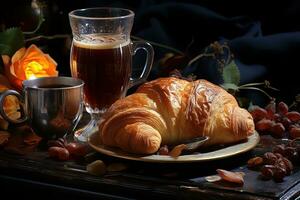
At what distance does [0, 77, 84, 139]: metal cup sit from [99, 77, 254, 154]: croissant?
85mm

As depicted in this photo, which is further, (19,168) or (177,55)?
(177,55)

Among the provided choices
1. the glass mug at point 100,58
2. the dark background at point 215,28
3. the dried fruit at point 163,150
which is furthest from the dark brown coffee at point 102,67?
the dark background at point 215,28

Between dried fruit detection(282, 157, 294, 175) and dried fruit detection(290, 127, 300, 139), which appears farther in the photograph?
dried fruit detection(290, 127, 300, 139)

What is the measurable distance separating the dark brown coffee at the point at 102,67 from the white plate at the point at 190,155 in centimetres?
13

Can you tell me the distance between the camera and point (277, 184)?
100 centimetres

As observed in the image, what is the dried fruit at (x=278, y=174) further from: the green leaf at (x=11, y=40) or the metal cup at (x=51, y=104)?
the green leaf at (x=11, y=40)

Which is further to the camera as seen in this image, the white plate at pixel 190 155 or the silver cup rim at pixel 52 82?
the silver cup rim at pixel 52 82

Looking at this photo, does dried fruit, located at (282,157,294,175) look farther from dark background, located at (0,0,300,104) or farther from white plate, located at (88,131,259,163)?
dark background, located at (0,0,300,104)

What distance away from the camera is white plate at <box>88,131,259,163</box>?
3.43ft

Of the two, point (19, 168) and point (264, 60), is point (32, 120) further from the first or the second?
point (264, 60)

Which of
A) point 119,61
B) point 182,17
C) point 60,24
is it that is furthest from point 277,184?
point 60,24

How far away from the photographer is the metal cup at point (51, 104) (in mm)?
1169

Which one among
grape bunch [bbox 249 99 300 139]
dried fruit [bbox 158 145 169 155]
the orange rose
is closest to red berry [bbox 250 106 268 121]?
grape bunch [bbox 249 99 300 139]

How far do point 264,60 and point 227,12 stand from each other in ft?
0.86
